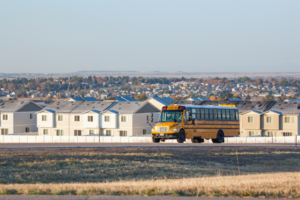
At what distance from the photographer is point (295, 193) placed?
49.4ft

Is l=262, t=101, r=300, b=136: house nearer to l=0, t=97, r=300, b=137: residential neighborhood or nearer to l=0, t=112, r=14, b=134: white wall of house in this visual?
l=0, t=97, r=300, b=137: residential neighborhood

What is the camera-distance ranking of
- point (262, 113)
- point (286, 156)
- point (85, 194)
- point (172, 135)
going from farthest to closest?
point (262, 113), point (172, 135), point (286, 156), point (85, 194)

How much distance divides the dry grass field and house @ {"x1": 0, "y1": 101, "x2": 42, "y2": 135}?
58859 millimetres

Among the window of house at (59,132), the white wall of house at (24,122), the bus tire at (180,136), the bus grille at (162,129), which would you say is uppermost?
the bus grille at (162,129)

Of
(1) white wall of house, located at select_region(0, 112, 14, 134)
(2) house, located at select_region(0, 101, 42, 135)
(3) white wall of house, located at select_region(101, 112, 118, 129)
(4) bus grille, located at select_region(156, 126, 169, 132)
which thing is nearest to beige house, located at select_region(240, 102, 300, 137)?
(3) white wall of house, located at select_region(101, 112, 118, 129)

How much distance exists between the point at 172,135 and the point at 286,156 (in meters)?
10.4

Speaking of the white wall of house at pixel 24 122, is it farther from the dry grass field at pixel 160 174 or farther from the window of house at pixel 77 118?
the dry grass field at pixel 160 174

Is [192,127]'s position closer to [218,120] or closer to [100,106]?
[218,120]

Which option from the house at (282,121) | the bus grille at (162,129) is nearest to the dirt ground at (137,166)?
the bus grille at (162,129)

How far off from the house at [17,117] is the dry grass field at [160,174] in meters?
58.9

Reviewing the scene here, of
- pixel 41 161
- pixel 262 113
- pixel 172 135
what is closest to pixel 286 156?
pixel 172 135

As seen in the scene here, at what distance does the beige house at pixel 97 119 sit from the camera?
79.5 m

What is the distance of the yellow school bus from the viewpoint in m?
40.1

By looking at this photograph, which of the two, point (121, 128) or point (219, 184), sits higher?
point (219, 184)
